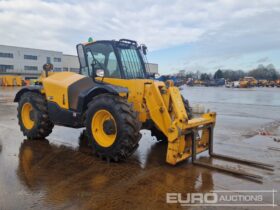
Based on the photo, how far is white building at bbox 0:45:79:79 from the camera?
64.7 metres

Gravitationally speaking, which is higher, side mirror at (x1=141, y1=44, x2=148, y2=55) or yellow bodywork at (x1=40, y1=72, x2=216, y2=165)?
side mirror at (x1=141, y1=44, x2=148, y2=55)

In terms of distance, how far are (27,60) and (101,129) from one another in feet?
231

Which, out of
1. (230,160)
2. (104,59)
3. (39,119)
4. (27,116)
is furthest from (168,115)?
(27,116)

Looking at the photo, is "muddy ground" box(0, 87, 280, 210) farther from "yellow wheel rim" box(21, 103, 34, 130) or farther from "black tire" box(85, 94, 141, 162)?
"yellow wheel rim" box(21, 103, 34, 130)

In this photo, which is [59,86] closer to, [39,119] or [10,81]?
[39,119]

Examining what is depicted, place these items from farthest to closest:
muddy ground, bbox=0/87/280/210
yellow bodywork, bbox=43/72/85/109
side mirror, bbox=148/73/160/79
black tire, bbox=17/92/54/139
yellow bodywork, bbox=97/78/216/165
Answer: black tire, bbox=17/92/54/139
side mirror, bbox=148/73/160/79
yellow bodywork, bbox=43/72/85/109
yellow bodywork, bbox=97/78/216/165
muddy ground, bbox=0/87/280/210

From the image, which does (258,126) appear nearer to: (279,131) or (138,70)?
(279,131)

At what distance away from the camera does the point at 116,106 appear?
205 inches

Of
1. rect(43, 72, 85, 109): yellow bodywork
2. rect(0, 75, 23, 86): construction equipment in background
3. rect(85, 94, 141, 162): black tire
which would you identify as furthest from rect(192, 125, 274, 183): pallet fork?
rect(0, 75, 23, 86): construction equipment in background

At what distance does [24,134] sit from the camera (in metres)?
7.47

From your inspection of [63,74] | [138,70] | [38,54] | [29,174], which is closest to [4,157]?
[29,174]

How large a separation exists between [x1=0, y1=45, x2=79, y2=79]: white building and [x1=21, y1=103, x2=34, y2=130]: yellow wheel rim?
5682 centimetres

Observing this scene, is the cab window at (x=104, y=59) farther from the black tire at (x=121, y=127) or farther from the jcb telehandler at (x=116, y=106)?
the black tire at (x=121, y=127)

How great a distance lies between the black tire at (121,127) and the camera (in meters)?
5.11
